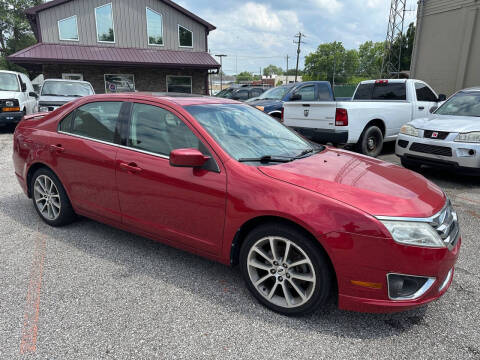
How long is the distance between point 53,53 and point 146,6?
5.83m

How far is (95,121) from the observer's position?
3.50 meters

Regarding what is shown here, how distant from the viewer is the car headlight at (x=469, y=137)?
5.46 metres

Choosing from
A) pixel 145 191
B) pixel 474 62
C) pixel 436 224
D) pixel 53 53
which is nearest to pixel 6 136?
pixel 53 53

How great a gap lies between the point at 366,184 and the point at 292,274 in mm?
846

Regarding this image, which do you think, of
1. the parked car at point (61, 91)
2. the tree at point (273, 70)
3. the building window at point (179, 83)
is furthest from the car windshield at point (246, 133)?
the tree at point (273, 70)

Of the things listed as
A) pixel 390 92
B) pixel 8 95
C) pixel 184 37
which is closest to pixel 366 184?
pixel 390 92

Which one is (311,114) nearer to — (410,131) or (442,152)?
(410,131)

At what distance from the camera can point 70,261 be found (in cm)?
323

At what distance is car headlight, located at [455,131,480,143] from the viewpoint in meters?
5.46

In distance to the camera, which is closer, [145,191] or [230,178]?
[230,178]

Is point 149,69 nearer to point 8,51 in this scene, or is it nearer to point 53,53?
point 53,53

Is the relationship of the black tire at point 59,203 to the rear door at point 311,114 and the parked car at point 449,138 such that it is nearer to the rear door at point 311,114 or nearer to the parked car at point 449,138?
the rear door at point 311,114

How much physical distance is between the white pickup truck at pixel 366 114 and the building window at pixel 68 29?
50.2 feet

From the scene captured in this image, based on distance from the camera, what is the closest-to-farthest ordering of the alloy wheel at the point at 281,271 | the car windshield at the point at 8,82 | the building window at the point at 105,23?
the alloy wheel at the point at 281,271 < the car windshield at the point at 8,82 < the building window at the point at 105,23
